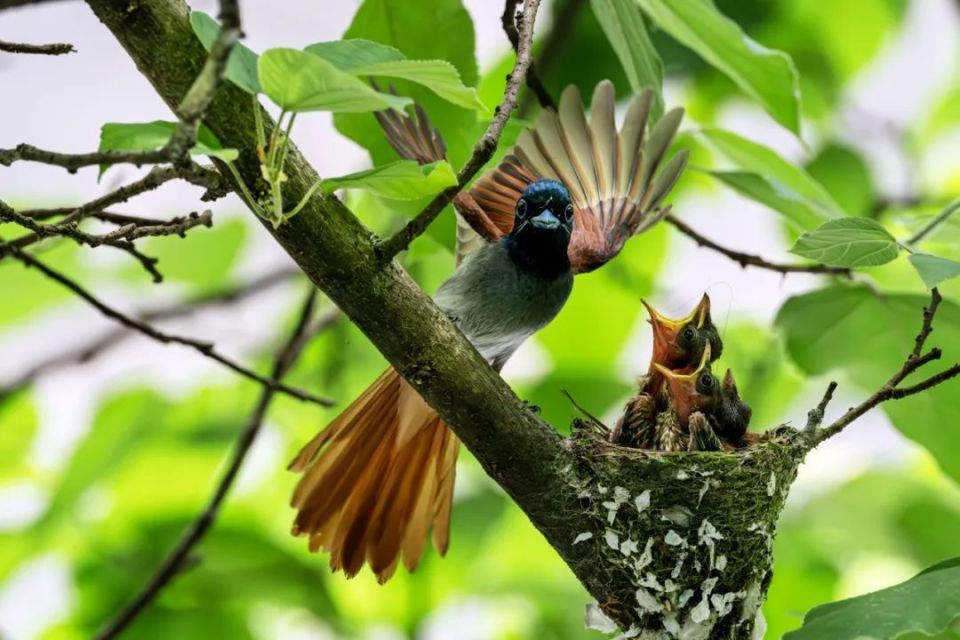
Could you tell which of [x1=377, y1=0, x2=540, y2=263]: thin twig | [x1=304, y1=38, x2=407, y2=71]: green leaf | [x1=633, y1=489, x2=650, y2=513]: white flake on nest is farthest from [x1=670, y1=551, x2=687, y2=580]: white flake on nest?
[x1=304, y1=38, x2=407, y2=71]: green leaf

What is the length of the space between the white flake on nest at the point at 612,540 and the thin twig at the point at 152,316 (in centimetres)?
174

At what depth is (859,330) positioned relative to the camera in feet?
9.61

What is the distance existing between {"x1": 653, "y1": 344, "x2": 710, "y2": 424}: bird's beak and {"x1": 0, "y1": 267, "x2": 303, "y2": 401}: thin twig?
5.14ft

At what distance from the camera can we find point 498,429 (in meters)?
2.33

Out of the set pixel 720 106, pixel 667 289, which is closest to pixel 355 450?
pixel 667 289

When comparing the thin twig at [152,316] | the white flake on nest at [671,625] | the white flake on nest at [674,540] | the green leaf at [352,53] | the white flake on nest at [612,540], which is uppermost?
the thin twig at [152,316]

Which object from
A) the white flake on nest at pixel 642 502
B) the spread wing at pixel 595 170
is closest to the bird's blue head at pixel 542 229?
the spread wing at pixel 595 170

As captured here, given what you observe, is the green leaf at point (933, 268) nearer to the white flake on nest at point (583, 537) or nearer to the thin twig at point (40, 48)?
the white flake on nest at point (583, 537)

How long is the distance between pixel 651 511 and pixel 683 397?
83 cm

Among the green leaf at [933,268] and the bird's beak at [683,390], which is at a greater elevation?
the bird's beak at [683,390]

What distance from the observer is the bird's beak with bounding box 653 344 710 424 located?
11.7 feet

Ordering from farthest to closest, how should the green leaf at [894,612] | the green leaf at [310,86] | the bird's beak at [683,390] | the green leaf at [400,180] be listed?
the bird's beak at [683,390] < the green leaf at [894,612] < the green leaf at [400,180] < the green leaf at [310,86]

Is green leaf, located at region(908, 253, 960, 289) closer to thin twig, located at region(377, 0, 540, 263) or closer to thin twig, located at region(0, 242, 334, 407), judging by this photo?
thin twig, located at region(377, 0, 540, 263)

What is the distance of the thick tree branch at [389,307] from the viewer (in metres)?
1.92
